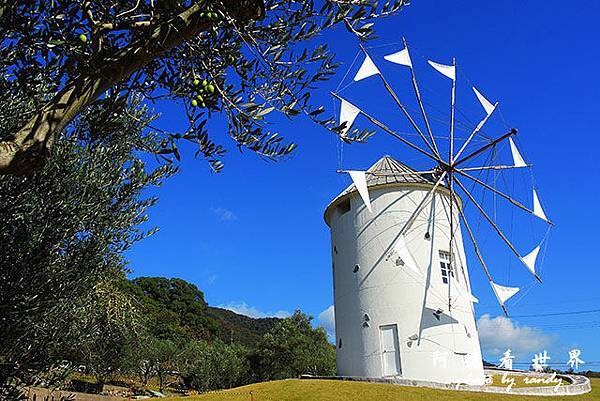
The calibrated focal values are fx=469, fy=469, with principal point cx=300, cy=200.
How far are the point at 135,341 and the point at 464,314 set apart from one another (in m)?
16.3

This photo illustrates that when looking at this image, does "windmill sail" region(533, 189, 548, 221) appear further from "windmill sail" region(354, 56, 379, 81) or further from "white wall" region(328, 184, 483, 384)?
"windmill sail" region(354, 56, 379, 81)

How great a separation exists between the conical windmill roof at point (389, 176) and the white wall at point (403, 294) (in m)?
0.31

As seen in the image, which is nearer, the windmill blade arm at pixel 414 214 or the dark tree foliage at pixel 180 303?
the windmill blade arm at pixel 414 214

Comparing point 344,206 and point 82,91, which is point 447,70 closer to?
point 344,206

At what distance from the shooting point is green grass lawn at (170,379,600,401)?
50.4ft

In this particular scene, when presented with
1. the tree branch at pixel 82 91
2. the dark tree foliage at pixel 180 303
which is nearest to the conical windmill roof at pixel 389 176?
the tree branch at pixel 82 91

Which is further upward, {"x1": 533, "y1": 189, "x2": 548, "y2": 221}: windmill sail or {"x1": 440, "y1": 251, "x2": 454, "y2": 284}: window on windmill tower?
{"x1": 533, "y1": 189, "x2": 548, "y2": 221}: windmill sail

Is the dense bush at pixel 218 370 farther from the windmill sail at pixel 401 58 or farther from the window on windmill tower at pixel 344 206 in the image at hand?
the windmill sail at pixel 401 58

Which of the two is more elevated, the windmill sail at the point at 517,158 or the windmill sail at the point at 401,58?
the windmill sail at the point at 401,58

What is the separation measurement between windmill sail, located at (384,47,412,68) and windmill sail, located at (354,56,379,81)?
3.23 ft

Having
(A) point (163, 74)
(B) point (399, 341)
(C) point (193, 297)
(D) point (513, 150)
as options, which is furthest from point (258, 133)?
(C) point (193, 297)

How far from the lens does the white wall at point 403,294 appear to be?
1934 cm

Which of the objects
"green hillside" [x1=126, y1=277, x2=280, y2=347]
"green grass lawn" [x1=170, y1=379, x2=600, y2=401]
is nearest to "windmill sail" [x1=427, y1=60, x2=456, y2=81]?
"green grass lawn" [x1=170, y1=379, x2=600, y2=401]

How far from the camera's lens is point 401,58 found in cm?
2323
